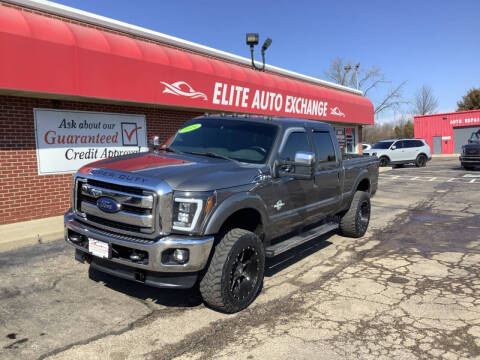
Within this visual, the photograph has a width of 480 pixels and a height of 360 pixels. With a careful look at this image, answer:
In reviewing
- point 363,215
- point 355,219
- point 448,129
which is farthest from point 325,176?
point 448,129

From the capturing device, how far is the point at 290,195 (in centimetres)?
439

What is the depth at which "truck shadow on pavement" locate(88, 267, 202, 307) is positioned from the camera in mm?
3893

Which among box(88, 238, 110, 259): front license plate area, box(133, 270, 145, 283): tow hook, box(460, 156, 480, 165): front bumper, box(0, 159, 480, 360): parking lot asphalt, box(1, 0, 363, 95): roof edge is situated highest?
box(1, 0, 363, 95): roof edge

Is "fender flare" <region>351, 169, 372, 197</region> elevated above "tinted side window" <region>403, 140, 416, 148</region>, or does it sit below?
below

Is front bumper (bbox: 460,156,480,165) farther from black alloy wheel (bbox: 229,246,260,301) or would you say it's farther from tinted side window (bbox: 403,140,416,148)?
black alloy wheel (bbox: 229,246,260,301)

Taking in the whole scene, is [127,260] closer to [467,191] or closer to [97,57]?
Result: [97,57]

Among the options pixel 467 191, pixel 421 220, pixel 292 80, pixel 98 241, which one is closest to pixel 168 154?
pixel 98 241

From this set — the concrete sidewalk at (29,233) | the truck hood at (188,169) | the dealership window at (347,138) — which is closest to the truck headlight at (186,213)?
the truck hood at (188,169)

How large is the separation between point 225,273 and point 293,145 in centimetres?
198

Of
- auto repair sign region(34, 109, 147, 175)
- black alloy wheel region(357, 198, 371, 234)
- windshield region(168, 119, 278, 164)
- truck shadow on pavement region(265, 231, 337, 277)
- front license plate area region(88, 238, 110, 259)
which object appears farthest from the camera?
auto repair sign region(34, 109, 147, 175)

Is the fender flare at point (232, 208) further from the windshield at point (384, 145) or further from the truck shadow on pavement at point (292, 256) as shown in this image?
the windshield at point (384, 145)

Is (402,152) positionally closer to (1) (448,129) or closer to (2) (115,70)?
(2) (115,70)

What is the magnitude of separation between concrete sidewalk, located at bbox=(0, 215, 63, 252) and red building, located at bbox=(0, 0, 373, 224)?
1.87 feet

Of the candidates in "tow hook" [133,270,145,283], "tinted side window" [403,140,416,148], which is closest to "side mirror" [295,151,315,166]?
"tow hook" [133,270,145,283]
